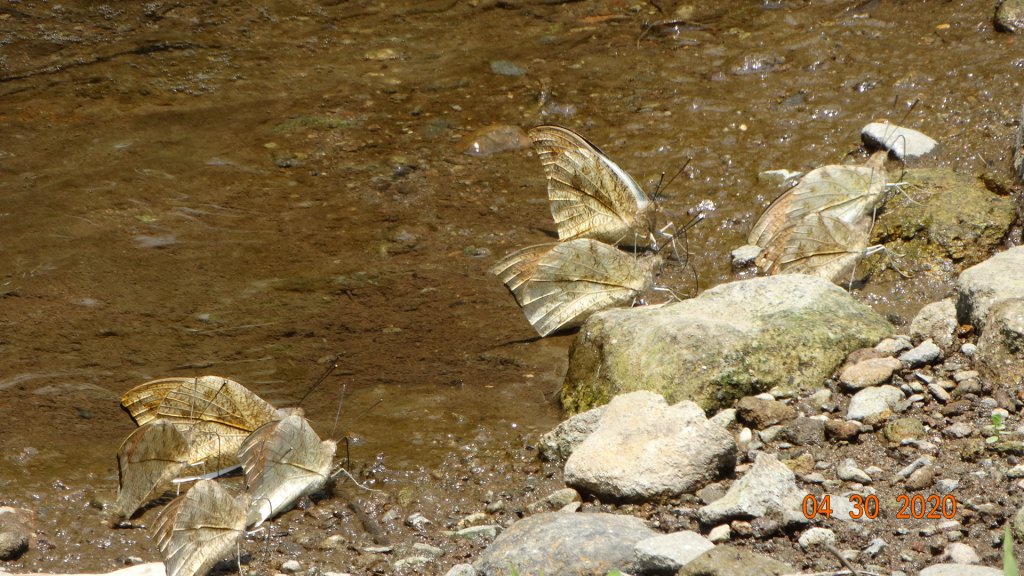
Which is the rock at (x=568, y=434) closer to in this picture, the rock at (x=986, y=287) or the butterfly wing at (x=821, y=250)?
the rock at (x=986, y=287)

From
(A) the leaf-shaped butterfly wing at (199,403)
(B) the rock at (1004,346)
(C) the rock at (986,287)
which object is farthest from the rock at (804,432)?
(A) the leaf-shaped butterfly wing at (199,403)

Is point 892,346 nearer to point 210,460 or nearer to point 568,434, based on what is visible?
point 568,434

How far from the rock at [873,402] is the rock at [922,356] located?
0.62ft

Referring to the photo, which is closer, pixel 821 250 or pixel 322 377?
pixel 322 377

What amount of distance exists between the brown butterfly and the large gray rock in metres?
1.60

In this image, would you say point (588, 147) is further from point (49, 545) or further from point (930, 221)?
point (49, 545)

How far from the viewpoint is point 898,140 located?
6.36 meters

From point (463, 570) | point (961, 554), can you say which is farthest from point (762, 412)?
point (463, 570)

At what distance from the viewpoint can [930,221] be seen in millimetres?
5715

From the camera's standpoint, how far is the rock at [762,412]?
13.9 ft

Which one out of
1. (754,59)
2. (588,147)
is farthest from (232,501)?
(754,59)

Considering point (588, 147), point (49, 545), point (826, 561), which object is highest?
point (588, 147)

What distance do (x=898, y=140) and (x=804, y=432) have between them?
295cm

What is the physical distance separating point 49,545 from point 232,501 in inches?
30.1
